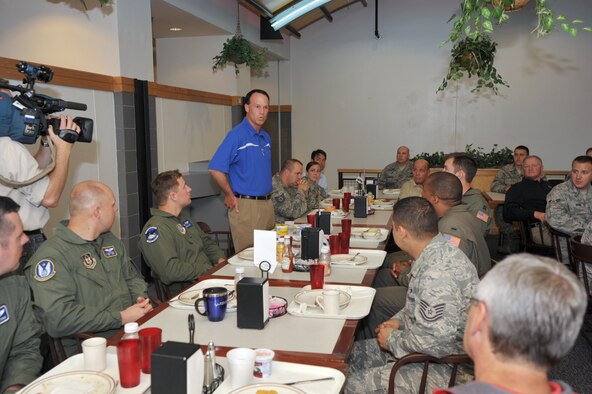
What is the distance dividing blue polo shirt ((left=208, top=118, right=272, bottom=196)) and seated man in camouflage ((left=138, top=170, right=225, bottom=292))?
872 mm

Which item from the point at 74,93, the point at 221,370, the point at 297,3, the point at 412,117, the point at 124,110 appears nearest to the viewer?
the point at 221,370

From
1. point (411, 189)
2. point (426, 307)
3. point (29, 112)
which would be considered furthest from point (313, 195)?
point (426, 307)

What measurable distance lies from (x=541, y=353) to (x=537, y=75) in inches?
376

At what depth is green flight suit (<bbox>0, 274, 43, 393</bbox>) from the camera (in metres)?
2.06

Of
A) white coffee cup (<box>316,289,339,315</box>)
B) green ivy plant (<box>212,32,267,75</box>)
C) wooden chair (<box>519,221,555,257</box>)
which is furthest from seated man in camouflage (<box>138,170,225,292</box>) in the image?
green ivy plant (<box>212,32,267,75</box>)

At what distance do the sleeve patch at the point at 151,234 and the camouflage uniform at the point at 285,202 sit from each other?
6.21 ft

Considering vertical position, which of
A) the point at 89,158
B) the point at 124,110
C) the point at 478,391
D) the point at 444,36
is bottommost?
the point at 478,391

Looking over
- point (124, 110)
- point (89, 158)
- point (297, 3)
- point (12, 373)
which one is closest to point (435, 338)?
point (12, 373)

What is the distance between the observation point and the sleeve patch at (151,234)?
3188 mm

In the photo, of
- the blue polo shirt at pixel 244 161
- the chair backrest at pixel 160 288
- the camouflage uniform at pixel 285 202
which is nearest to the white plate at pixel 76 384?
the chair backrest at pixel 160 288

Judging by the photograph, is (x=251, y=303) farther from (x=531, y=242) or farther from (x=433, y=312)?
(x=531, y=242)

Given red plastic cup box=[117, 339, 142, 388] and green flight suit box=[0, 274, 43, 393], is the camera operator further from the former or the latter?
red plastic cup box=[117, 339, 142, 388]

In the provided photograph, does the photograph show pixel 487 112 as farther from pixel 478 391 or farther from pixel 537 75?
pixel 478 391

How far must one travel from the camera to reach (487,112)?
9.75 metres
